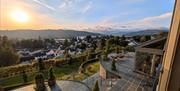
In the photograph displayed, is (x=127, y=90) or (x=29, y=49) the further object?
(x=29, y=49)

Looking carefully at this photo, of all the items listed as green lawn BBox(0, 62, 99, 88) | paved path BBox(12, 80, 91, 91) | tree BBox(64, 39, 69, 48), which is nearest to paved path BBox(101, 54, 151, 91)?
paved path BBox(12, 80, 91, 91)

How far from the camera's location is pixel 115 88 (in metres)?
6.02

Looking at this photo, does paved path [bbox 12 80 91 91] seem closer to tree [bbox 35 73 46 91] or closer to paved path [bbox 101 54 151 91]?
tree [bbox 35 73 46 91]

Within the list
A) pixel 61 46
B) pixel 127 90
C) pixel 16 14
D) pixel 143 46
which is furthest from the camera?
pixel 61 46

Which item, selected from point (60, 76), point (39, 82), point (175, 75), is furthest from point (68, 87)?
point (175, 75)

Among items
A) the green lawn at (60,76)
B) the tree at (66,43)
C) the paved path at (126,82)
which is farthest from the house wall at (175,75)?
the tree at (66,43)

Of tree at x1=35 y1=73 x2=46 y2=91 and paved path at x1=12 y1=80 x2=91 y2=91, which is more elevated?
tree at x1=35 y1=73 x2=46 y2=91

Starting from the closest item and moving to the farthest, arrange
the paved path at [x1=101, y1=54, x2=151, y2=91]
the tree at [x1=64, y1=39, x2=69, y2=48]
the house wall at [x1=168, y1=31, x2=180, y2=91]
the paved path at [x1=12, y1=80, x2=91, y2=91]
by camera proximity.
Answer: the house wall at [x1=168, y1=31, x2=180, y2=91] < the paved path at [x1=12, y1=80, x2=91, y2=91] < the paved path at [x1=101, y1=54, x2=151, y2=91] < the tree at [x1=64, y1=39, x2=69, y2=48]

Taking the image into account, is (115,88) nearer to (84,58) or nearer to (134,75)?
(134,75)

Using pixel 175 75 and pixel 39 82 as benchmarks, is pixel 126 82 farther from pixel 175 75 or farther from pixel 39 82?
pixel 175 75

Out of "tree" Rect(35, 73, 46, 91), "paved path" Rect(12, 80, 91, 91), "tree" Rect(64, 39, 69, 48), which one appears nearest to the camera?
"tree" Rect(35, 73, 46, 91)

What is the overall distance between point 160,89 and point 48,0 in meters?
2.35

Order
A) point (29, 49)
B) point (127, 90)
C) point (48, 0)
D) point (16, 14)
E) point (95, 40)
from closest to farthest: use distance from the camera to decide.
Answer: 1. point (16, 14)
2. point (48, 0)
3. point (127, 90)
4. point (29, 49)
5. point (95, 40)

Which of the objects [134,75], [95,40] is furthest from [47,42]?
[134,75]
